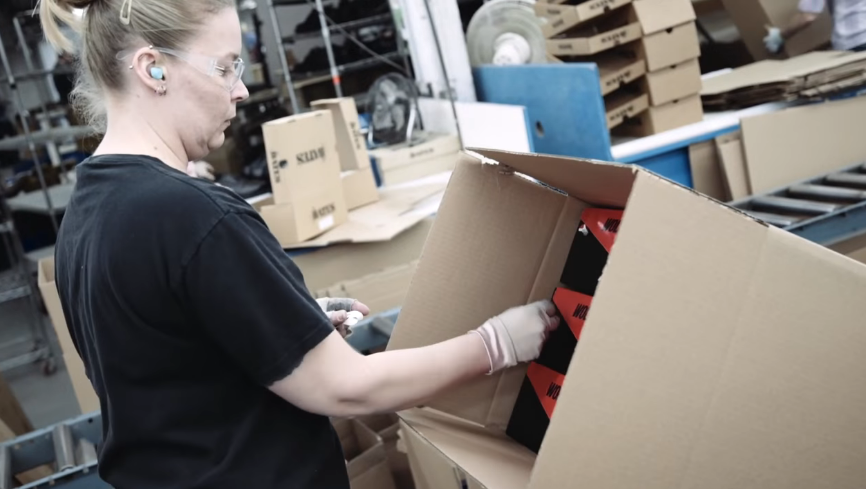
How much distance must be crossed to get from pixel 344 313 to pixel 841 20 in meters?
2.77

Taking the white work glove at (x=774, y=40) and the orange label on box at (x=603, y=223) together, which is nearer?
the orange label on box at (x=603, y=223)

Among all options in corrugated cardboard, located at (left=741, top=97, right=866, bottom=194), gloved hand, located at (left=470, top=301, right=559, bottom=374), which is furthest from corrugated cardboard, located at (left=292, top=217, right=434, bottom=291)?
gloved hand, located at (left=470, top=301, right=559, bottom=374)

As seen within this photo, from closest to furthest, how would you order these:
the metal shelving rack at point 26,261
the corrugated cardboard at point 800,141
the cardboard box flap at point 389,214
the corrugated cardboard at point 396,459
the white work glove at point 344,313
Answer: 1. the white work glove at point 344,313
2. the corrugated cardboard at point 396,459
3. the corrugated cardboard at point 800,141
4. the cardboard box flap at point 389,214
5. the metal shelving rack at point 26,261

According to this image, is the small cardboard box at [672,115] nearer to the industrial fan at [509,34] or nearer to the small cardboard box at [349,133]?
the industrial fan at [509,34]

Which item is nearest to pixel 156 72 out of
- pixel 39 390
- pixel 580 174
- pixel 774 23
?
pixel 580 174

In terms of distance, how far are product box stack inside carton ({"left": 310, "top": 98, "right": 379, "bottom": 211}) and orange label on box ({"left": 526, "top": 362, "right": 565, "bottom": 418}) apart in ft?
5.44

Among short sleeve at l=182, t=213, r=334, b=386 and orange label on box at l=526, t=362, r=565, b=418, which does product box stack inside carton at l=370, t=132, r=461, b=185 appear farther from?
short sleeve at l=182, t=213, r=334, b=386

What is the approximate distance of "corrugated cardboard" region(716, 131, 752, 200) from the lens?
246 cm

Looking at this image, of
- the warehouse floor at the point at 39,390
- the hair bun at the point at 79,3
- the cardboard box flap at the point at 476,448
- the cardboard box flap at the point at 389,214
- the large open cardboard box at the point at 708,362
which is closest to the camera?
the large open cardboard box at the point at 708,362

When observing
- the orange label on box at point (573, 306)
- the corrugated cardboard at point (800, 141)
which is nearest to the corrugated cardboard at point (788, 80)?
the corrugated cardboard at point (800, 141)

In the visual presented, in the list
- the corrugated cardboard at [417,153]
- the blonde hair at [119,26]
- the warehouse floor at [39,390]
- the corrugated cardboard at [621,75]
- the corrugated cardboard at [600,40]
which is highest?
the blonde hair at [119,26]

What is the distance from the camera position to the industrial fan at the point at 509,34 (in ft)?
10.6

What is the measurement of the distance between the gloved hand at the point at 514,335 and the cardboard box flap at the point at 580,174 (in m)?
0.20

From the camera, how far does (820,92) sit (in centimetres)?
241
